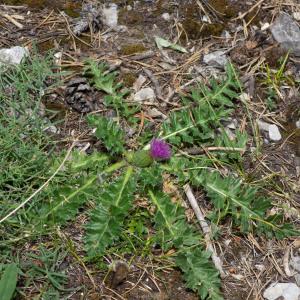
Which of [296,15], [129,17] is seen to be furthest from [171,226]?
[296,15]

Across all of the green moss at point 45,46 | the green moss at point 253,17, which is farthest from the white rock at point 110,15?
the green moss at point 253,17

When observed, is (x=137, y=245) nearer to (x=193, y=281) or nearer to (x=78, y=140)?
(x=193, y=281)

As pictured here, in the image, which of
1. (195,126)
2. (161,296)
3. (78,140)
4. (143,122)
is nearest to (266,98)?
(195,126)

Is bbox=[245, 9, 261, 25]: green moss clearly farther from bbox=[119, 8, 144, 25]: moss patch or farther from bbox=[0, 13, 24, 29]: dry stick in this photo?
bbox=[0, 13, 24, 29]: dry stick

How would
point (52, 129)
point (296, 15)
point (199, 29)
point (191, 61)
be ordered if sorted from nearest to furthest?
Answer: point (52, 129)
point (191, 61)
point (199, 29)
point (296, 15)

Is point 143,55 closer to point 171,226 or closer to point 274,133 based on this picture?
point 274,133

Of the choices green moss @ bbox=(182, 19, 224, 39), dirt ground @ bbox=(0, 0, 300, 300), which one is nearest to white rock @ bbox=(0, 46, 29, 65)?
dirt ground @ bbox=(0, 0, 300, 300)

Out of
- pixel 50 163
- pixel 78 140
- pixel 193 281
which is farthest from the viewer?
pixel 78 140
